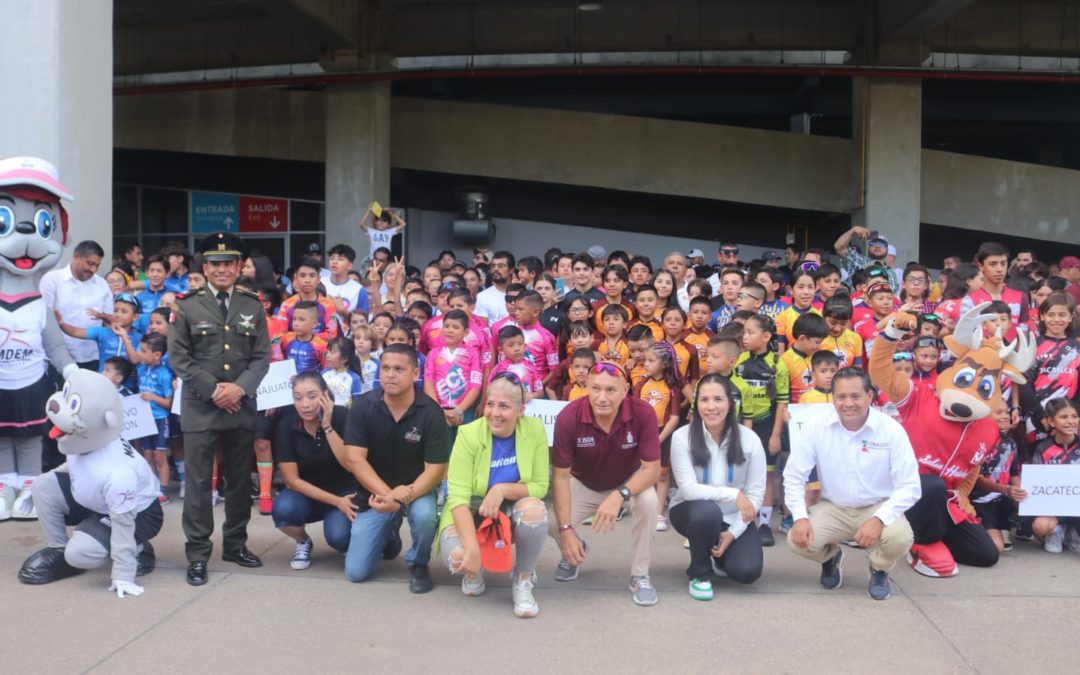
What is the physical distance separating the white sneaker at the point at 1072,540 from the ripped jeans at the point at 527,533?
141 inches

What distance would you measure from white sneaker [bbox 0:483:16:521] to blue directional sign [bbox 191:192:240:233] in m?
13.3

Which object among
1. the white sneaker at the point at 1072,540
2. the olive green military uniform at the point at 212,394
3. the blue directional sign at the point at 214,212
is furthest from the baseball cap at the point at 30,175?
the blue directional sign at the point at 214,212

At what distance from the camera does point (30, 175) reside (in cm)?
671

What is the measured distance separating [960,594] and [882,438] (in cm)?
95

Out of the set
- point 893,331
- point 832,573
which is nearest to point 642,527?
point 832,573

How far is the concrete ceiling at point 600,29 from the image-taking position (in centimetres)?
1571

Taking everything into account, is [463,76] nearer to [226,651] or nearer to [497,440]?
[497,440]

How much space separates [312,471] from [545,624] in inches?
72.0

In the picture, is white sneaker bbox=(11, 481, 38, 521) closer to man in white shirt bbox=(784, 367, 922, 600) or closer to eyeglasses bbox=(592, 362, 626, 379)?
eyeglasses bbox=(592, 362, 626, 379)

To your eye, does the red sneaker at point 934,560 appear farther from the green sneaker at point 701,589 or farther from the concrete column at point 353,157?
the concrete column at point 353,157

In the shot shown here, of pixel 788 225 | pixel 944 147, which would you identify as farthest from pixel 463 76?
pixel 944 147

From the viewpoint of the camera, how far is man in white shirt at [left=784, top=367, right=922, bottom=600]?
5.29m

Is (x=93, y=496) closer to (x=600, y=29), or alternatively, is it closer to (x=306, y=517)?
(x=306, y=517)

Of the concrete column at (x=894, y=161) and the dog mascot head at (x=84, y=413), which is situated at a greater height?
the concrete column at (x=894, y=161)
